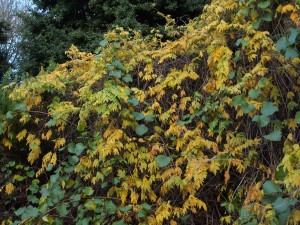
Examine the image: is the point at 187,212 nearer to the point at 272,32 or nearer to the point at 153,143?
the point at 153,143

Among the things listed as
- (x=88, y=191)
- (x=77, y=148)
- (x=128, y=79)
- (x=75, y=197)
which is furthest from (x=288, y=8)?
(x=75, y=197)

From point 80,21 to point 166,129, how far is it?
6765mm

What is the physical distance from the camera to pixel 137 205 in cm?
309

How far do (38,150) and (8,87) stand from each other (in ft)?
2.41

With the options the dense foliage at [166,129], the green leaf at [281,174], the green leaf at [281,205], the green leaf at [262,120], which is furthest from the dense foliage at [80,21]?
the green leaf at [281,205]

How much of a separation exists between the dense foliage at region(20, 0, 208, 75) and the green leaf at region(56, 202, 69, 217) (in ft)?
17.6

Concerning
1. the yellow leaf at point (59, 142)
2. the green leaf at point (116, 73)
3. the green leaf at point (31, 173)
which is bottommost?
the green leaf at point (31, 173)

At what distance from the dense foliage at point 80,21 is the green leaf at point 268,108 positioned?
5539 mm

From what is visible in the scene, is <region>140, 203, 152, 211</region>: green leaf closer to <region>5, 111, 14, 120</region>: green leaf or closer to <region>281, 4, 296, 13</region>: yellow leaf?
<region>5, 111, 14, 120</region>: green leaf

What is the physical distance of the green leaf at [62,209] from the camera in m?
3.21

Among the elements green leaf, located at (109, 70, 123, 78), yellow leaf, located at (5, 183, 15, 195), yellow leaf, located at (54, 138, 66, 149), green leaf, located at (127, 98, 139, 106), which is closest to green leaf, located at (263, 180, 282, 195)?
green leaf, located at (127, 98, 139, 106)

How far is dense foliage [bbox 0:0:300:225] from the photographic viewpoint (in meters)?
2.95

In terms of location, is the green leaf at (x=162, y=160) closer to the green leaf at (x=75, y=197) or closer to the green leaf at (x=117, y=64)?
the green leaf at (x=75, y=197)

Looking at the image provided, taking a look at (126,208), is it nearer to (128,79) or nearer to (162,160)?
(162,160)
